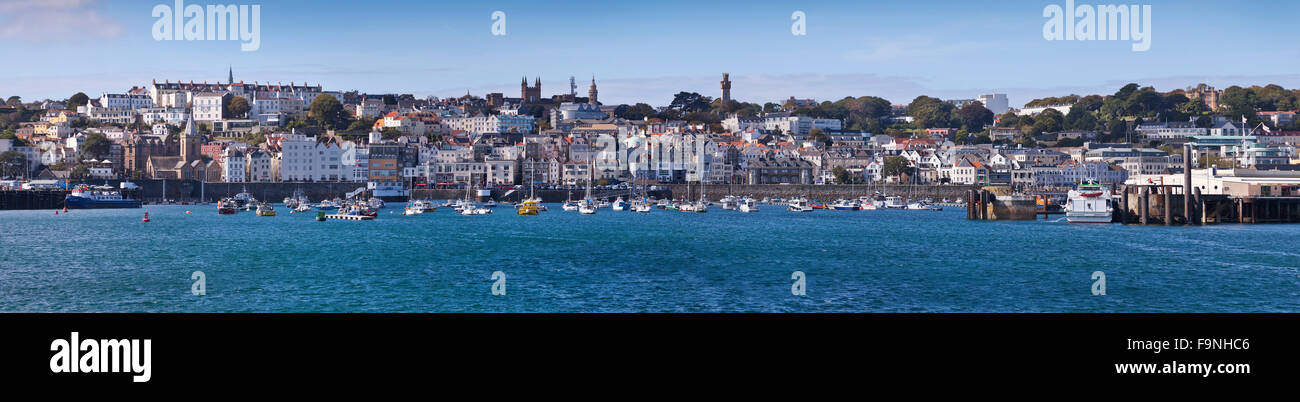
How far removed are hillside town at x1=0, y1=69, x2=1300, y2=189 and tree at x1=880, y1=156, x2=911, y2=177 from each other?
6.9 inches

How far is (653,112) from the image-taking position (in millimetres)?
149500

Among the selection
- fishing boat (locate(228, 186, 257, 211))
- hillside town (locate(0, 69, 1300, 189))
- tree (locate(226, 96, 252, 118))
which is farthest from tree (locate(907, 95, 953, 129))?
fishing boat (locate(228, 186, 257, 211))

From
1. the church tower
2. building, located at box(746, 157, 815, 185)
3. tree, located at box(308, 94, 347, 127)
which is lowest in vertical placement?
building, located at box(746, 157, 815, 185)

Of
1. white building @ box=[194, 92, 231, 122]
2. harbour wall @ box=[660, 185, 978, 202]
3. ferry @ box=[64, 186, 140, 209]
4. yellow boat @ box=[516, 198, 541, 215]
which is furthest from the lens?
white building @ box=[194, 92, 231, 122]

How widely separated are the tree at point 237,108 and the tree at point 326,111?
931cm

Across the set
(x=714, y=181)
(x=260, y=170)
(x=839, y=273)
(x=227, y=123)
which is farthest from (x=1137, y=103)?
(x=839, y=273)

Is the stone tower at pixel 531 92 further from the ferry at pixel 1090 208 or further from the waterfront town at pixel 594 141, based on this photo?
the ferry at pixel 1090 208

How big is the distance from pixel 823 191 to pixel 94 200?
190 feet

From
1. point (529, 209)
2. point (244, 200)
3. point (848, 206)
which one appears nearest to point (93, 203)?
point (244, 200)

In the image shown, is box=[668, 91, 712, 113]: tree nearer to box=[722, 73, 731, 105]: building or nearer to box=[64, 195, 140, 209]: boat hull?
box=[722, 73, 731, 105]: building

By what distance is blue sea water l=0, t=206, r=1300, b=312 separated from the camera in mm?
18391
